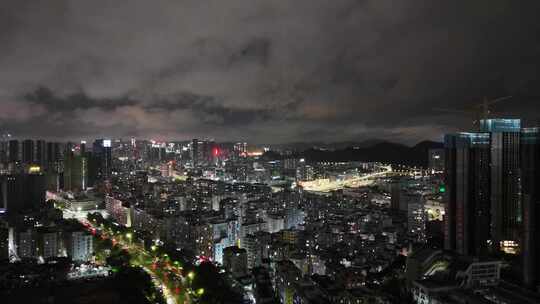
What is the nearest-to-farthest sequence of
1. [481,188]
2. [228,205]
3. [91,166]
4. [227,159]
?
1. [481,188]
2. [228,205]
3. [91,166]
4. [227,159]

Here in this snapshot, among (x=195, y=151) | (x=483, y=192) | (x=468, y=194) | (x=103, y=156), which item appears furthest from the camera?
(x=195, y=151)

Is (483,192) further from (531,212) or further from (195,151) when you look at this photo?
(195,151)

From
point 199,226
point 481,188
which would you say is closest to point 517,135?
point 481,188

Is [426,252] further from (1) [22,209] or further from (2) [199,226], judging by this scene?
(1) [22,209]

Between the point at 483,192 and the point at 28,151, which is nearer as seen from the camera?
the point at 483,192

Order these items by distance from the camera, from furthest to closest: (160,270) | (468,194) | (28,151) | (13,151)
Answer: (28,151)
(13,151)
(160,270)
(468,194)

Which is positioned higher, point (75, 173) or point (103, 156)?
point (103, 156)

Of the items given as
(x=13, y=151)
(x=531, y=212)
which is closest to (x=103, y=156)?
(x=13, y=151)

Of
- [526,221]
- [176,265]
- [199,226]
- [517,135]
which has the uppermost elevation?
[517,135]

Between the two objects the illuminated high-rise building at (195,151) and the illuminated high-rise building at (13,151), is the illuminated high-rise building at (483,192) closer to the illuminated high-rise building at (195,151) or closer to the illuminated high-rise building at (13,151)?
the illuminated high-rise building at (13,151)

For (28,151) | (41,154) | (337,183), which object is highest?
(28,151)

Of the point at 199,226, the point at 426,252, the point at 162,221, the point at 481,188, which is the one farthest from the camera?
the point at 162,221
